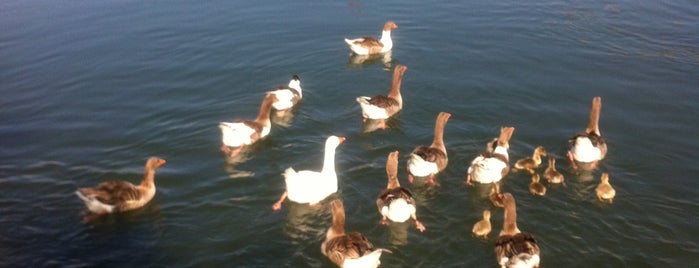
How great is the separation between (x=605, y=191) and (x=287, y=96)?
314 inches

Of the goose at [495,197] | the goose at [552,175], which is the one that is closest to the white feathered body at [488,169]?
the goose at [495,197]

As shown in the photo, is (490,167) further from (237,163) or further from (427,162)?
(237,163)

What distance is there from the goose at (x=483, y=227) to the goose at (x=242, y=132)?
18.7 feet

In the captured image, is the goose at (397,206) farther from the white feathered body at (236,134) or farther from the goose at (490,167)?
the white feathered body at (236,134)

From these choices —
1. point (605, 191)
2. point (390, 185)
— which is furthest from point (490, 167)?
point (605, 191)

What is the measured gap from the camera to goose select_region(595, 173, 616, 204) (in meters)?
11.1

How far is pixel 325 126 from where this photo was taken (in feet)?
48.2

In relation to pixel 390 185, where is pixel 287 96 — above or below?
above

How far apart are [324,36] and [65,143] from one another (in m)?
9.75

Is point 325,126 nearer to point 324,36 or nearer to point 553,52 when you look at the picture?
point 324,36

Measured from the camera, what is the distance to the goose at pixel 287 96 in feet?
49.8

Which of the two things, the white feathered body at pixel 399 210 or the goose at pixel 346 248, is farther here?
the white feathered body at pixel 399 210

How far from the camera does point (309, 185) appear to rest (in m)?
11.1

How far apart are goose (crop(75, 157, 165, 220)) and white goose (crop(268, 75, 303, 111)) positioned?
458 centimetres
